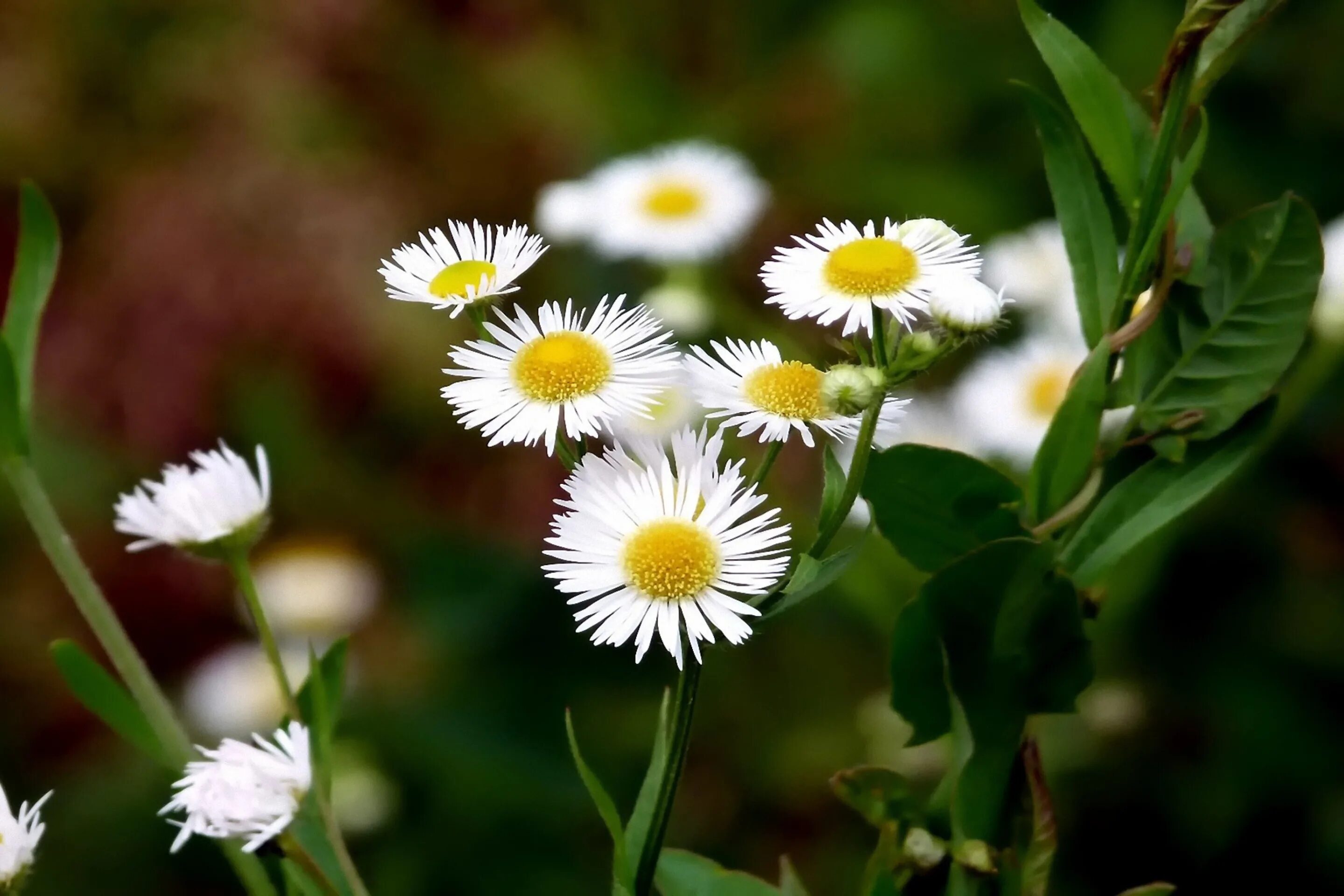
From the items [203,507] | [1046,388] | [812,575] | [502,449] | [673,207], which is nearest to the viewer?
[812,575]

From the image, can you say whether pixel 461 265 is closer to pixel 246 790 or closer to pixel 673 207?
pixel 246 790

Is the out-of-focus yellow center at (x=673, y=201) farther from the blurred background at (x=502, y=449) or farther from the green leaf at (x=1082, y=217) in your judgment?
the green leaf at (x=1082, y=217)

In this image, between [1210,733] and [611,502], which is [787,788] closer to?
[1210,733]

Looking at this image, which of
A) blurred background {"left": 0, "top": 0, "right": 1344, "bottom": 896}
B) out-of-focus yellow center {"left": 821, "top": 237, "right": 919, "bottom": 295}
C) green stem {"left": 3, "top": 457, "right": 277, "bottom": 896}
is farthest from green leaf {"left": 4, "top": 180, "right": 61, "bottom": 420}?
blurred background {"left": 0, "top": 0, "right": 1344, "bottom": 896}

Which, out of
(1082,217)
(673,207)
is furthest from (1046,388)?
(1082,217)

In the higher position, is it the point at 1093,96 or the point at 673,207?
the point at 1093,96
